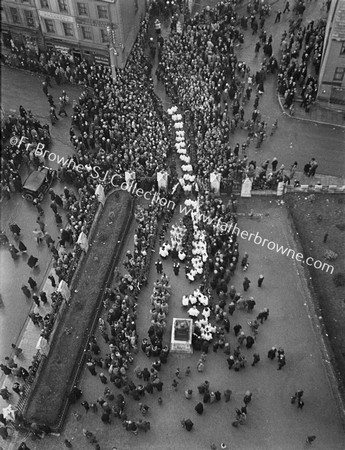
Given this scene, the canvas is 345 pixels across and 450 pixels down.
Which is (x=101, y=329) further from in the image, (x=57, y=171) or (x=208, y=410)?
(x=57, y=171)

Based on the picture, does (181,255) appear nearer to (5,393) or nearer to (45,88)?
(5,393)

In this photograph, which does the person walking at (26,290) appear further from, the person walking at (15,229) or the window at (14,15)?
the window at (14,15)

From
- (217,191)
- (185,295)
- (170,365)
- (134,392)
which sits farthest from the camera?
(217,191)

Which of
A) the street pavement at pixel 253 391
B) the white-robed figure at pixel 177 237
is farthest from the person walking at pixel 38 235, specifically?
the white-robed figure at pixel 177 237

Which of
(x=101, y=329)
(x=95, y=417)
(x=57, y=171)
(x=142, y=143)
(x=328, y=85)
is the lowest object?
(x=95, y=417)

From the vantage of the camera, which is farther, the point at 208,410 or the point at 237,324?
the point at 237,324

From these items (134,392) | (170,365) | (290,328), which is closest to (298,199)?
(290,328)

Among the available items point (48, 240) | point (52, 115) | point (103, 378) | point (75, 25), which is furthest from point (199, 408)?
point (75, 25)
